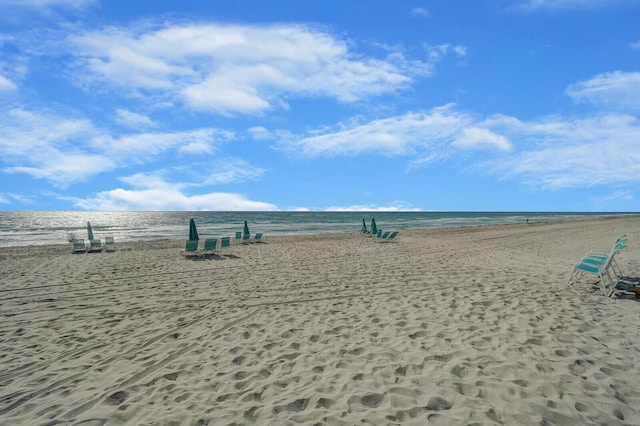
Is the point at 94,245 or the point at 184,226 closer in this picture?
the point at 94,245

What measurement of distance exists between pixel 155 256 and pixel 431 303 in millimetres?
12222

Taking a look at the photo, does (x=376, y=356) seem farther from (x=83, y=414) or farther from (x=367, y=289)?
(x=367, y=289)

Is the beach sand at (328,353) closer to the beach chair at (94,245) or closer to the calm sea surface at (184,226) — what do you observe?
the beach chair at (94,245)

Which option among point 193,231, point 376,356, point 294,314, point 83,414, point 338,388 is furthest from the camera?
point 193,231

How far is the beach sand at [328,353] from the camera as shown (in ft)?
10.9

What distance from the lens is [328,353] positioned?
4.51 m

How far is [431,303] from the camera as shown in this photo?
646 cm

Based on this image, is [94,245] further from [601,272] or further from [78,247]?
[601,272]

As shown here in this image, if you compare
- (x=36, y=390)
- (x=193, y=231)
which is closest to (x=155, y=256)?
(x=193, y=231)

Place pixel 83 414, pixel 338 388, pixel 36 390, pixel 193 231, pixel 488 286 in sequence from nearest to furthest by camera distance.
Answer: pixel 83 414 < pixel 338 388 < pixel 36 390 < pixel 488 286 < pixel 193 231

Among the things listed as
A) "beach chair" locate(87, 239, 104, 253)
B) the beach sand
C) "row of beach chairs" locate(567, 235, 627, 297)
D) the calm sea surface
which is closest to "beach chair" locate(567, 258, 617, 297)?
"row of beach chairs" locate(567, 235, 627, 297)

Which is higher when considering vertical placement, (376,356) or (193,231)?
(193,231)

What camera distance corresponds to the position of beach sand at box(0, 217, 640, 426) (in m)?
3.31

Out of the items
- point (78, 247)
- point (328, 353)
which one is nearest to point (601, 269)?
point (328, 353)
